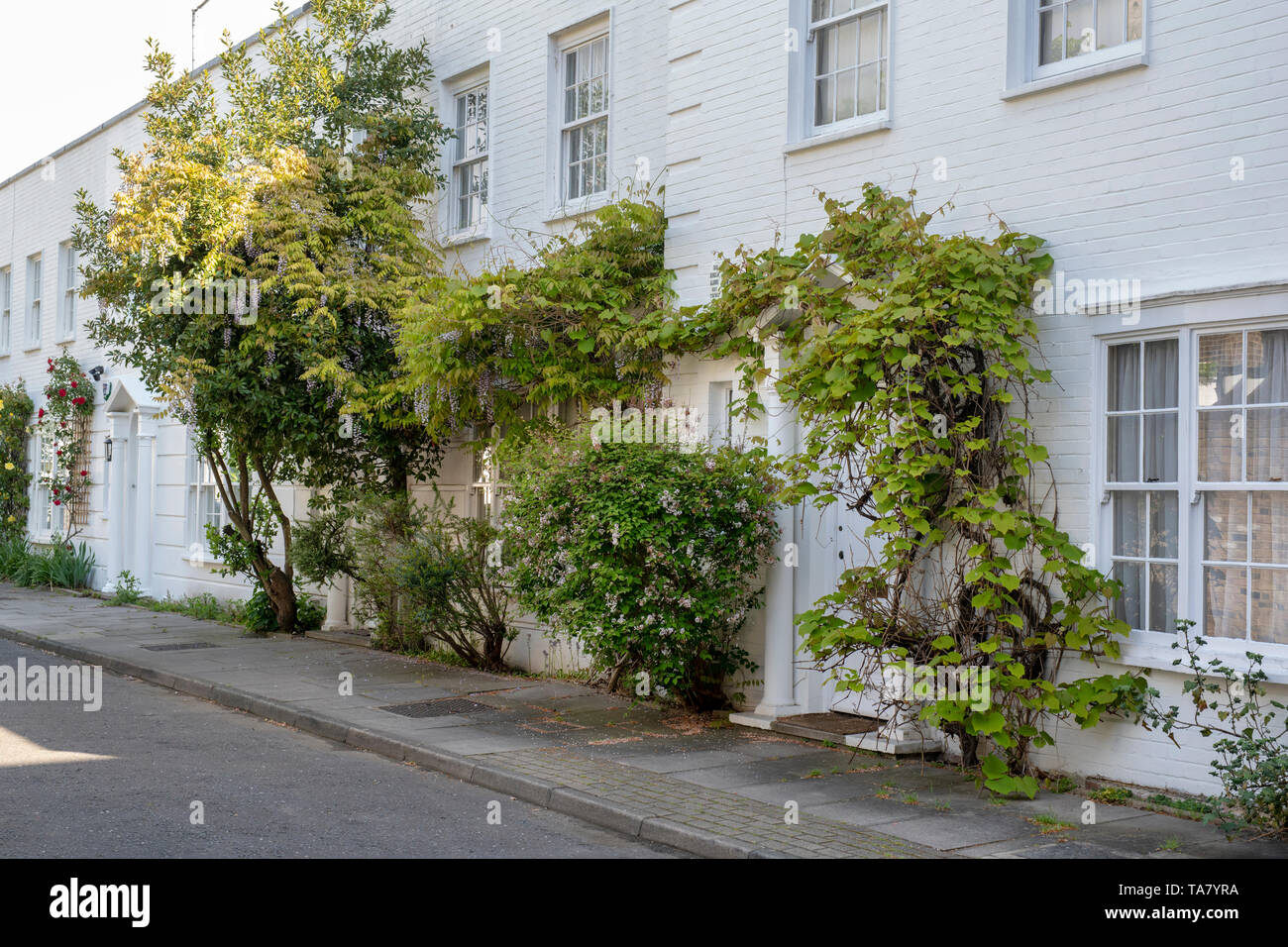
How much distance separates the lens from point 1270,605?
→ 7137 millimetres

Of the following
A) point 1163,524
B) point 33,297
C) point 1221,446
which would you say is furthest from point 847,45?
point 33,297

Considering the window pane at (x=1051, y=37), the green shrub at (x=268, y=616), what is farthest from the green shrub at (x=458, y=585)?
the window pane at (x=1051, y=37)

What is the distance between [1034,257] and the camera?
809cm

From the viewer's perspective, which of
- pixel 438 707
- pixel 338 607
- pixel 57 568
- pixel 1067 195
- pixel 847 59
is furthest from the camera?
pixel 57 568

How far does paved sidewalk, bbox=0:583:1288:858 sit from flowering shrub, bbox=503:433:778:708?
81 centimetres

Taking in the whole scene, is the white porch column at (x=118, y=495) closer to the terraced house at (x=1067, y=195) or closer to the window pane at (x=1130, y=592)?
the terraced house at (x=1067, y=195)

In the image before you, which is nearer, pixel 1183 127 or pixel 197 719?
pixel 1183 127

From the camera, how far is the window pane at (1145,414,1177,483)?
25.0 ft

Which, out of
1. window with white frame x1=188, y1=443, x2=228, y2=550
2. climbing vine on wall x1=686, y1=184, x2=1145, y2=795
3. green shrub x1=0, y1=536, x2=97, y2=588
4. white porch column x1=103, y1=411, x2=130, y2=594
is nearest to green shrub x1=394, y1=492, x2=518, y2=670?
climbing vine on wall x1=686, y1=184, x2=1145, y2=795

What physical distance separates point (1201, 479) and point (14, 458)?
23789 millimetres

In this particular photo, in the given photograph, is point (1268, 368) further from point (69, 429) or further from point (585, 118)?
point (69, 429)

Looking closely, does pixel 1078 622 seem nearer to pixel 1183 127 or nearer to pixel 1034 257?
pixel 1034 257
